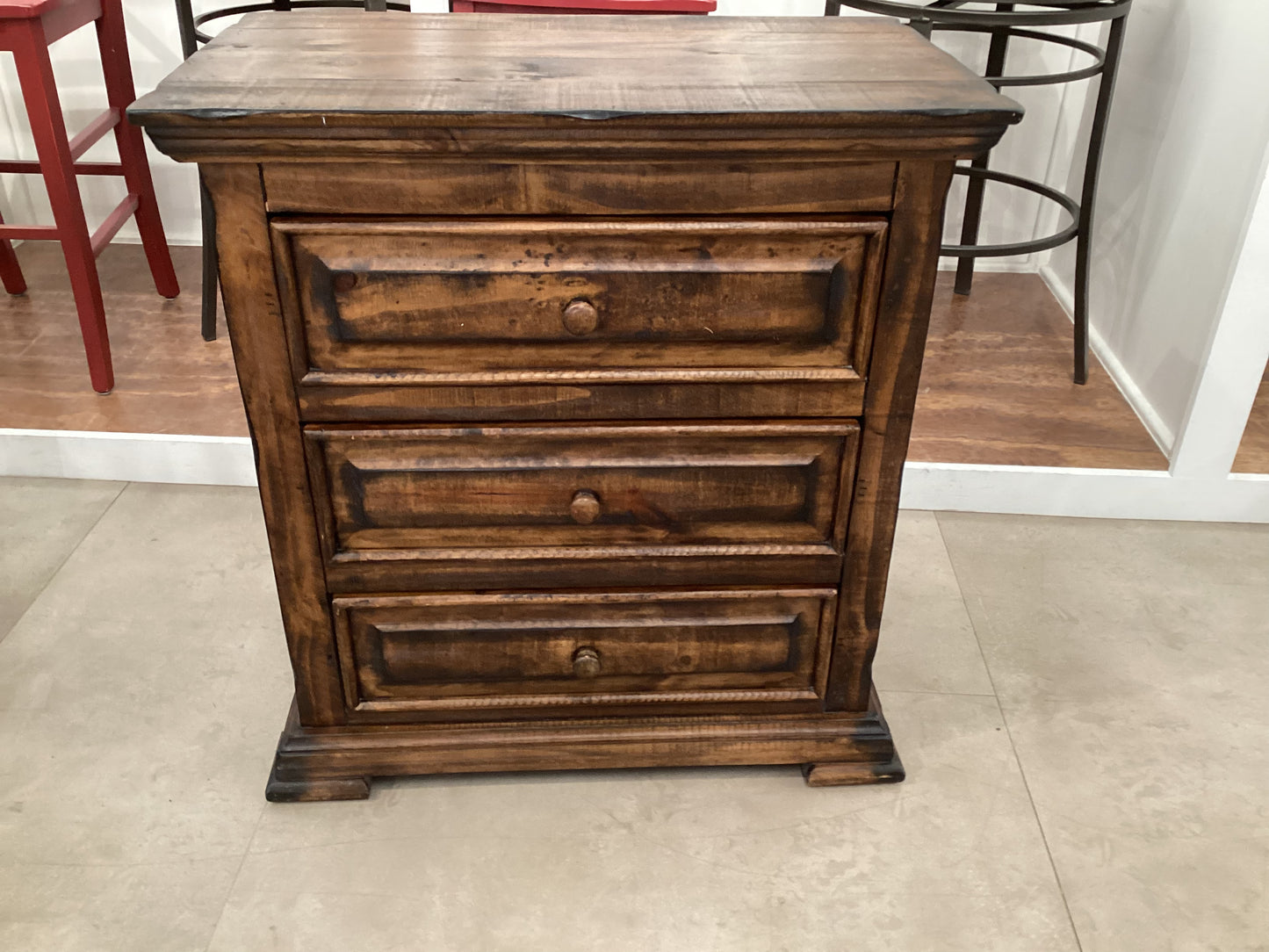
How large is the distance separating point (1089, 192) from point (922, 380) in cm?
48

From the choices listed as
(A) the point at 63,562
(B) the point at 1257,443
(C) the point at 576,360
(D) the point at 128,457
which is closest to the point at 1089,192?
(B) the point at 1257,443

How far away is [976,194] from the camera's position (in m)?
2.54

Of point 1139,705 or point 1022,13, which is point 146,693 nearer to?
point 1139,705

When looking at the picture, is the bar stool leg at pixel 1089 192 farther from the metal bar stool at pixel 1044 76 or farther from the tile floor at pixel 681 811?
the tile floor at pixel 681 811

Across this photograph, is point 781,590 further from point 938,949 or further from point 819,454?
point 938,949

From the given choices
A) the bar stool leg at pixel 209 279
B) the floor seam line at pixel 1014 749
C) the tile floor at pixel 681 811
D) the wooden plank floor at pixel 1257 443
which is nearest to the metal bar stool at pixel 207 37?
the bar stool leg at pixel 209 279

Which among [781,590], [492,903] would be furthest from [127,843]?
[781,590]

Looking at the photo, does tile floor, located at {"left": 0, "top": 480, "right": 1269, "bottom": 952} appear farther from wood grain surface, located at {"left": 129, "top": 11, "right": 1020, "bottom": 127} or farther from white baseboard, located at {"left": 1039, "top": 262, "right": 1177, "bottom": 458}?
wood grain surface, located at {"left": 129, "top": 11, "right": 1020, "bottom": 127}

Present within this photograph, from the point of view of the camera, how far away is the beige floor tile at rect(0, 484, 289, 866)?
4.77 ft

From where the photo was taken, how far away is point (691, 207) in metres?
1.15

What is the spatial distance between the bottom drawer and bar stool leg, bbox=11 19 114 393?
1.10 meters

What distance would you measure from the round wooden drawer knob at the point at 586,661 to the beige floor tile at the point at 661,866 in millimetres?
194

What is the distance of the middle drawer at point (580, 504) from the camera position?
1.28 metres

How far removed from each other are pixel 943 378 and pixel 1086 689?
817mm
